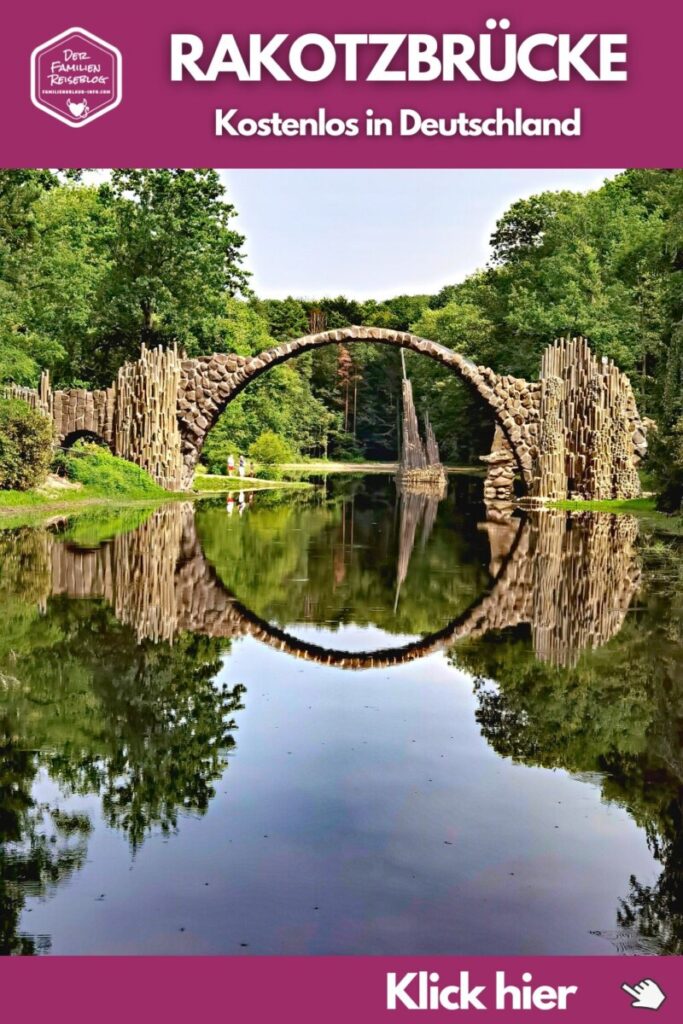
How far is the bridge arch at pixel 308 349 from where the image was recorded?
114 ft

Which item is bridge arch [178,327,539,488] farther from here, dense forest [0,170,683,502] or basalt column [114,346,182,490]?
dense forest [0,170,683,502]

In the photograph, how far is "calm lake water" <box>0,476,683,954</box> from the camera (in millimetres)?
5027

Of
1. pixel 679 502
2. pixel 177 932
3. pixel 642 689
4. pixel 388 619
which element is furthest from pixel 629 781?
pixel 679 502

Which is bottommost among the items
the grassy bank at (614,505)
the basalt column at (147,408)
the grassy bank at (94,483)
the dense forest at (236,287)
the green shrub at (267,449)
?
the grassy bank at (614,505)

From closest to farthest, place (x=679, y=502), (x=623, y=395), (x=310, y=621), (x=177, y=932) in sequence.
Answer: (x=177, y=932) < (x=310, y=621) < (x=679, y=502) < (x=623, y=395)

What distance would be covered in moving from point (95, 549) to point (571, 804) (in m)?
13.5

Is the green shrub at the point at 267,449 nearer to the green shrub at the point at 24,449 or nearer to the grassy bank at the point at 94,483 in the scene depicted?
the grassy bank at the point at 94,483

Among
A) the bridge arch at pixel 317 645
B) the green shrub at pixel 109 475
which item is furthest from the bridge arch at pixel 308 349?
the bridge arch at pixel 317 645

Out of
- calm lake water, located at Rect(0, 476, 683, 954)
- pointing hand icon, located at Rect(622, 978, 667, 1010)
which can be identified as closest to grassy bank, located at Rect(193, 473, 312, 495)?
calm lake water, located at Rect(0, 476, 683, 954)

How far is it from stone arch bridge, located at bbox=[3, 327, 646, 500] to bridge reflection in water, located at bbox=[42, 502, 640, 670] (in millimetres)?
10402

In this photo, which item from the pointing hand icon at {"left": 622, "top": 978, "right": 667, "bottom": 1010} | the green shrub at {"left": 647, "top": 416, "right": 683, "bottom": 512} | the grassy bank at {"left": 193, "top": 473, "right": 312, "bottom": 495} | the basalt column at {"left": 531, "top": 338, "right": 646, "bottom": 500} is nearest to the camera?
the pointing hand icon at {"left": 622, "top": 978, "right": 667, "bottom": 1010}

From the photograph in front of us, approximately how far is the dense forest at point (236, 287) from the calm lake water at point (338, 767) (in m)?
13.9

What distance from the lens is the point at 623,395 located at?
33.5 metres

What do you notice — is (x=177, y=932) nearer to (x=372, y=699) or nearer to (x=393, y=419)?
(x=372, y=699)
